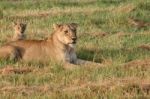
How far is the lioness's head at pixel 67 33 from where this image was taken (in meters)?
12.9

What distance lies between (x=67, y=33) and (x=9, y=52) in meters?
1.33

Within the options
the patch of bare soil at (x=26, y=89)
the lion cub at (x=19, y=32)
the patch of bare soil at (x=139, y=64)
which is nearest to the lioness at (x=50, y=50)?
the patch of bare soil at (x=139, y=64)

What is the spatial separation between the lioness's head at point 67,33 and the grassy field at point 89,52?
78cm

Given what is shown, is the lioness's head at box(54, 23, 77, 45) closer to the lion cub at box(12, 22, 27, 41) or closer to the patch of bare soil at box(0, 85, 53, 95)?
the lion cub at box(12, 22, 27, 41)

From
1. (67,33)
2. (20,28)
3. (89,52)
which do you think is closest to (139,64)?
(67,33)

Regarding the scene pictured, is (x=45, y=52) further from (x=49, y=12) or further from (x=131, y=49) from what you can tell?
(x=49, y=12)

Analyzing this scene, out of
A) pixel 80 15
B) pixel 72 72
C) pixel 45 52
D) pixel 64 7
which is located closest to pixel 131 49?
pixel 45 52

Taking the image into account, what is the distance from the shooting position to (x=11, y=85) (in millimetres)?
10547

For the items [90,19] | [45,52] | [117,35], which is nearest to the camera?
[45,52]

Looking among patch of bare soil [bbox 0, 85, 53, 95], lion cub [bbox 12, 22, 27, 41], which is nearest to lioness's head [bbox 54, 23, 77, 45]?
lion cub [bbox 12, 22, 27, 41]

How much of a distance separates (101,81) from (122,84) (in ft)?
2.14

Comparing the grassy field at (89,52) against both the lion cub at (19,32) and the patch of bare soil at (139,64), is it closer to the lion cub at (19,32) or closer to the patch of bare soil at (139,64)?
the patch of bare soil at (139,64)

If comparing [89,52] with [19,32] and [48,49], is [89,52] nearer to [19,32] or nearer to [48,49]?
[48,49]

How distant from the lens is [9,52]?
13.5m
